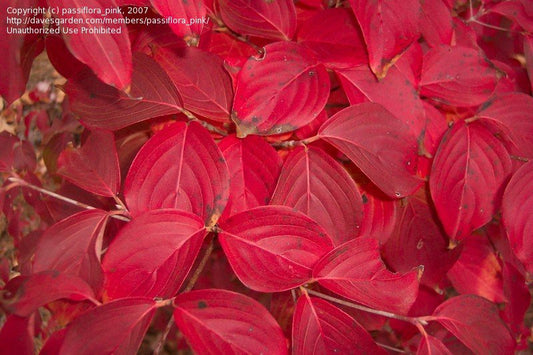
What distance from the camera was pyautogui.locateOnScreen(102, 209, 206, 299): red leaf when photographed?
2.02 feet

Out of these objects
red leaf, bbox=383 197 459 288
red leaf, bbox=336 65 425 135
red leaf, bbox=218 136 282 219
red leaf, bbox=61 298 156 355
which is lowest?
red leaf, bbox=383 197 459 288

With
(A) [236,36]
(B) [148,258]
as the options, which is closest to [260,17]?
(A) [236,36]

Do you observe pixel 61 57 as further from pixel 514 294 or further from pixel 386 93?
pixel 514 294

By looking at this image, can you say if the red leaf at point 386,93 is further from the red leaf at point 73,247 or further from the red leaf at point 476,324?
the red leaf at point 73,247

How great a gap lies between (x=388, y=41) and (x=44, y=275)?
22.5 inches

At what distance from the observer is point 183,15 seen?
584 millimetres

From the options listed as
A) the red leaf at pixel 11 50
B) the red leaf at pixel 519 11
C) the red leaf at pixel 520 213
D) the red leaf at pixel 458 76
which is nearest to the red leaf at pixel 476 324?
the red leaf at pixel 520 213

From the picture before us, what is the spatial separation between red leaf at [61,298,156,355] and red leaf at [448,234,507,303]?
67 cm

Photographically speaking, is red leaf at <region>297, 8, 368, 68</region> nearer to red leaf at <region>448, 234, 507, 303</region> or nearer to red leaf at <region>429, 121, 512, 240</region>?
red leaf at <region>429, 121, 512, 240</region>

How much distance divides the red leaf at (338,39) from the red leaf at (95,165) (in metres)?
0.36

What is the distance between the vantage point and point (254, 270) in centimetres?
65

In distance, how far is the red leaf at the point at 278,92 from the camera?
676mm

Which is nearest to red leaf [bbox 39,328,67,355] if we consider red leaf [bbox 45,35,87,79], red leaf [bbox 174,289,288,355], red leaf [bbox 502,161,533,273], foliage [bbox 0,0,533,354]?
foliage [bbox 0,0,533,354]

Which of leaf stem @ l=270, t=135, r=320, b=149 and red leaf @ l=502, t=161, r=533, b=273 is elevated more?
leaf stem @ l=270, t=135, r=320, b=149
